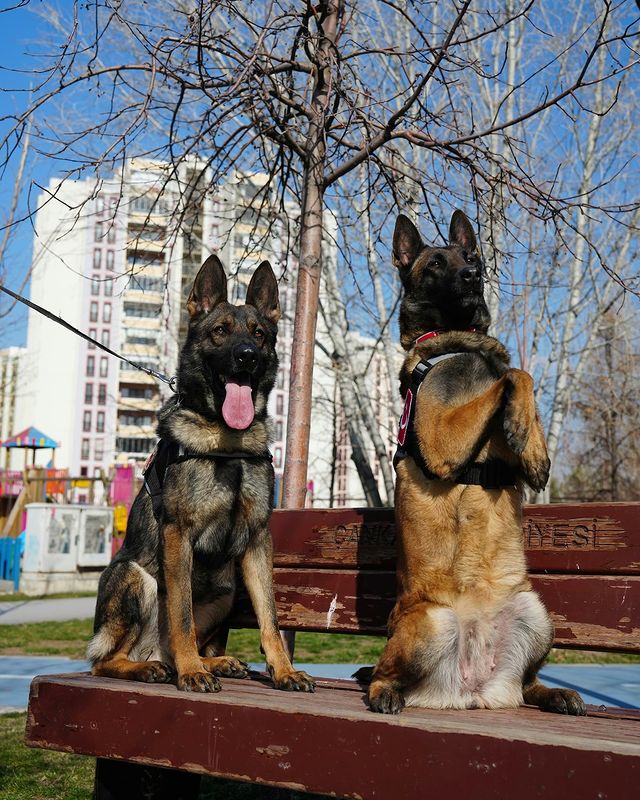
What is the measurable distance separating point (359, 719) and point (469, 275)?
1882 millimetres

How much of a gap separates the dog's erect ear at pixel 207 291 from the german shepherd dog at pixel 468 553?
124 cm

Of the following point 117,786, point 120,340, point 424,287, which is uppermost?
point 120,340

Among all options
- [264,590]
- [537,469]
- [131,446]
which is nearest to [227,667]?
[264,590]

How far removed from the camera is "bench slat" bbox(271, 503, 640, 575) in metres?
3.21

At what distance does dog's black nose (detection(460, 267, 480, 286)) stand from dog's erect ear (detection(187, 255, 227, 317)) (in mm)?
1134

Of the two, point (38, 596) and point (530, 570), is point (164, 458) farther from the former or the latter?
point (38, 596)

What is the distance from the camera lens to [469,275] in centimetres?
340

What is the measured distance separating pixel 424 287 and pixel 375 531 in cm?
114

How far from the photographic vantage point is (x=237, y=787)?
485cm

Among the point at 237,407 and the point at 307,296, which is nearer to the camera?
the point at 237,407

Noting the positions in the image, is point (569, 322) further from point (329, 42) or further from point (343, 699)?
point (343, 699)

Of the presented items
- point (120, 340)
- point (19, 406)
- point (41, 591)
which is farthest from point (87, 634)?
point (19, 406)

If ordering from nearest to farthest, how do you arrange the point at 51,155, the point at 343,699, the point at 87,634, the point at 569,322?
the point at 343,699 < the point at 51,155 < the point at 87,634 < the point at 569,322

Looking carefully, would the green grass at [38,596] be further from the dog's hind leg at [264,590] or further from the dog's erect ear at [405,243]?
the dog's erect ear at [405,243]
